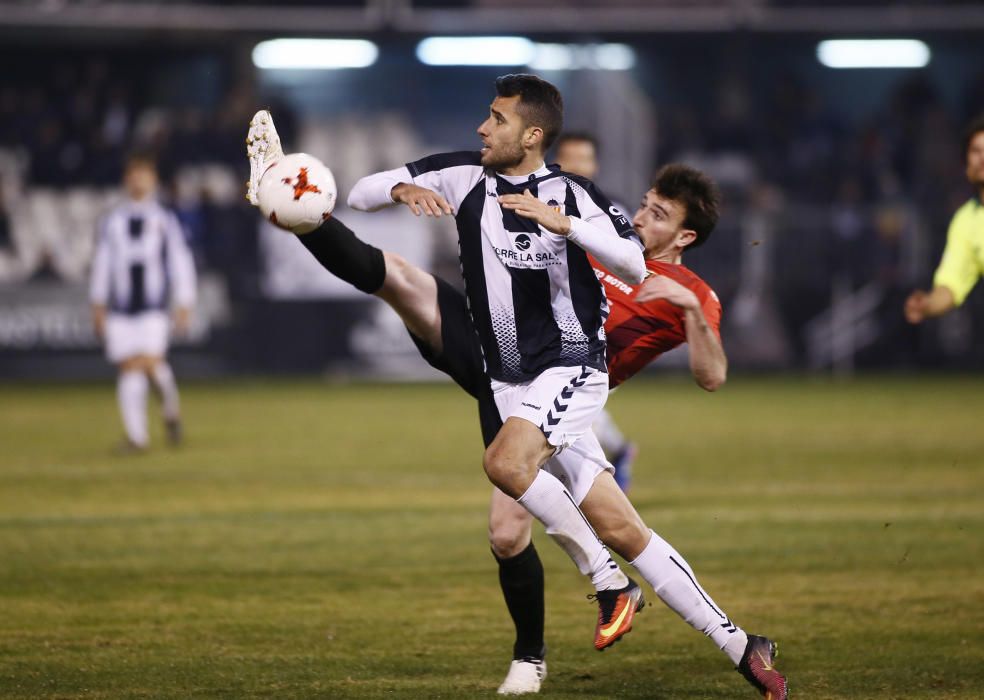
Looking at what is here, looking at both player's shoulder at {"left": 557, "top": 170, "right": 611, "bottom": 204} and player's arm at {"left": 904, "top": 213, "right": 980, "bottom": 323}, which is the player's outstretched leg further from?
player's arm at {"left": 904, "top": 213, "right": 980, "bottom": 323}

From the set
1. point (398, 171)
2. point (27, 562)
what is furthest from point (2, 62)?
point (398, 171)

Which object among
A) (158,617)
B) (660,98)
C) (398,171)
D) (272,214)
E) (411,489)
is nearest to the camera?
(272,214)

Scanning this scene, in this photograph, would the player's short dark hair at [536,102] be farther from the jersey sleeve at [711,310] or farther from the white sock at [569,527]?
the white sock at [569,527]

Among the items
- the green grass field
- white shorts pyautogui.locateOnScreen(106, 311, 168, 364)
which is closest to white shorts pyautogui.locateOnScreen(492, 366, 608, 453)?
the green grass field

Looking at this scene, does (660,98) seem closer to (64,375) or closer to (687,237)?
(64,375)

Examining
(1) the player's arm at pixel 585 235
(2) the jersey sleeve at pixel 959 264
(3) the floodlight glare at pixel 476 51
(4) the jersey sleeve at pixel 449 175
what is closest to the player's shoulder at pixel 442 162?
(4) the jersey sleeve at pixel 449 175

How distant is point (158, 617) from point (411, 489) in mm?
4250

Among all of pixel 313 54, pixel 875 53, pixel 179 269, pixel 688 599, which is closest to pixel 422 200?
pixel 688 599

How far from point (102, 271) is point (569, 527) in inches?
365

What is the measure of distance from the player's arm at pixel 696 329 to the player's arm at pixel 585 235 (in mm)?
82

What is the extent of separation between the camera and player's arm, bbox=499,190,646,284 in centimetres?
461

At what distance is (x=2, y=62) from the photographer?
24922 millimetres

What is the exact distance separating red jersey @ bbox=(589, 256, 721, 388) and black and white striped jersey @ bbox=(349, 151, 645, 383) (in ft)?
0.94

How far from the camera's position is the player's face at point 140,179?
12758 mm
